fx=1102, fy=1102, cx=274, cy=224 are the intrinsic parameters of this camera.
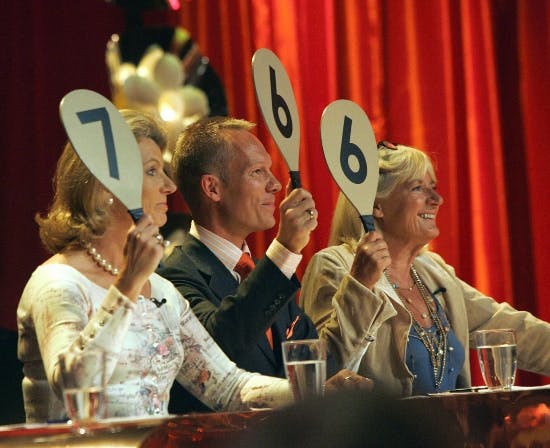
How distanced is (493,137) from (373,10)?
0.62 meters

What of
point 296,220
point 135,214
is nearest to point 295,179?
point 296,220

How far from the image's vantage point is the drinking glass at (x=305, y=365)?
150cm

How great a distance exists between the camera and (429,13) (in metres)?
3.79

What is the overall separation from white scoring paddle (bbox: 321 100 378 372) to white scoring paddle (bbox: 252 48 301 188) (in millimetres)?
68

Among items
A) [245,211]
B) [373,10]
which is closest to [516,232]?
[373,10]

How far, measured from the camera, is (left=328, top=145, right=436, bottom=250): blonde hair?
2803 mm

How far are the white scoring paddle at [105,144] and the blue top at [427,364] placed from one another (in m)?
1.04

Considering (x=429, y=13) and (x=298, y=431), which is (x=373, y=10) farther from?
(x=298, y=431)

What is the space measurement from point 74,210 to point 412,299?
3.54ft

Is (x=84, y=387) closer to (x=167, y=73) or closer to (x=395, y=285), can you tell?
(x=395, y=285)

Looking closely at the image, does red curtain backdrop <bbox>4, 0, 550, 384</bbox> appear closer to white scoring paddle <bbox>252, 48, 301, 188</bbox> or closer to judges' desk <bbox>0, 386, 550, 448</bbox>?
white scoring paddle <bbox>252, 48, 301, 188</bbox>

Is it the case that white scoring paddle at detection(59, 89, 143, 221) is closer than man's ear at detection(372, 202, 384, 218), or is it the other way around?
white scoring paddle at detection(59, 89, 143, 221)

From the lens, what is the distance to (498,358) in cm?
172

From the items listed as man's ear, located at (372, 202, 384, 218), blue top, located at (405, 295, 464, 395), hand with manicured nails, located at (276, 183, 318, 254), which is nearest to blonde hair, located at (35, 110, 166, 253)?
hand with manicured nails, located at (276, 183, 318, 254)
